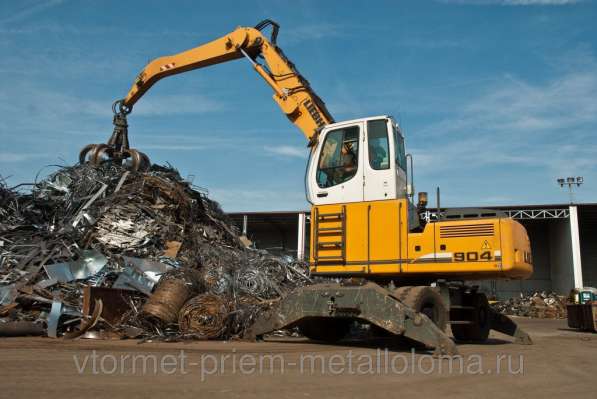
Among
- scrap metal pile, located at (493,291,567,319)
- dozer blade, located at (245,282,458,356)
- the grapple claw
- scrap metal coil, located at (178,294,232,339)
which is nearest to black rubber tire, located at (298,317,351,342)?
dozer blade, located at (245,282,458,356)

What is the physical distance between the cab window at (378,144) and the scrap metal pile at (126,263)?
378 centimetres

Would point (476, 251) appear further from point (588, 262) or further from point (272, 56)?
point (588, 262)

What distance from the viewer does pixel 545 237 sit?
132 ft

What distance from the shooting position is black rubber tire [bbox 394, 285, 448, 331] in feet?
26.8

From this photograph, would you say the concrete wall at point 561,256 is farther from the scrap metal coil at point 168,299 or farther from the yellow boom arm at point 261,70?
the scrap metal coil at point 168,299

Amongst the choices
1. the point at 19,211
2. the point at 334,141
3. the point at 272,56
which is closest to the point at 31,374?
the point at 334,141

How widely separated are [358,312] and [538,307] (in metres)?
28.0

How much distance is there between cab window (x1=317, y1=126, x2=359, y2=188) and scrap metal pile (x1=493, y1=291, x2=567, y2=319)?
24.7 meters

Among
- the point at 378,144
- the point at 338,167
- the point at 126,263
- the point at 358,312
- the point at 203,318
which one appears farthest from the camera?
the point at 126,263

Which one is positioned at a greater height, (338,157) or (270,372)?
(338,157)

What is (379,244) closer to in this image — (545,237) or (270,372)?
(270,372)

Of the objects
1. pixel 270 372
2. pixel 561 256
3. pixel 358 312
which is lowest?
pixel 270 372

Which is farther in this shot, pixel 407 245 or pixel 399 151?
pixel 399 151

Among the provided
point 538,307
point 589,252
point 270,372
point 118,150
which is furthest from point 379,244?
point 589,252
